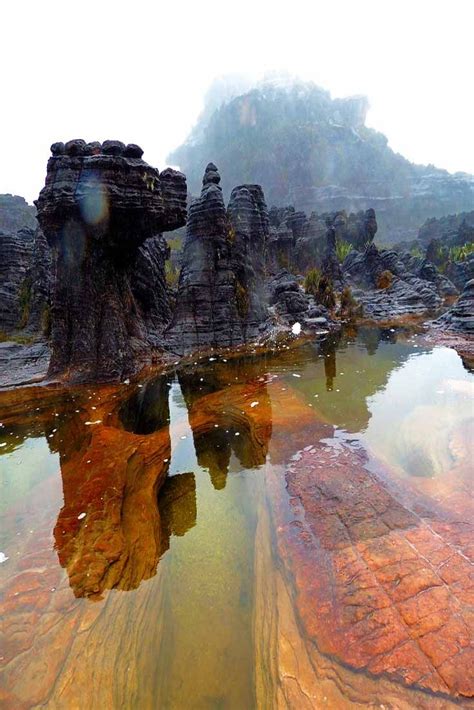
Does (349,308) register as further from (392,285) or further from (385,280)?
(385,280)

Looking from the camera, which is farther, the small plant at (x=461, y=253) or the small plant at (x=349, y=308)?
the small plant at (x=461, y=253)

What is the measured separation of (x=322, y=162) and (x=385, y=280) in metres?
108

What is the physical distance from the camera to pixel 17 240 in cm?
2866

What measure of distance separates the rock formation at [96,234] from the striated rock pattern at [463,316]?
15.7m

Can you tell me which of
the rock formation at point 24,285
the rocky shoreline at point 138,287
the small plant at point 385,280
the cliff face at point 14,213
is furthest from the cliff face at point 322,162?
the rock formation at point 24,285

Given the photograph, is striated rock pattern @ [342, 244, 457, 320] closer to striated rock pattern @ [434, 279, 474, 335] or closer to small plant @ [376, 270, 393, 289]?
small plant @ [376, 270, 393, 289]

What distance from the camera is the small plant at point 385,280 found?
43.4 m

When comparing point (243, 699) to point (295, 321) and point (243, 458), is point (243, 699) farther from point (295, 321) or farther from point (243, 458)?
point (295, 321)

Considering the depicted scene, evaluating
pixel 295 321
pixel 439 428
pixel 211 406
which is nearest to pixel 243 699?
pixel 439 428

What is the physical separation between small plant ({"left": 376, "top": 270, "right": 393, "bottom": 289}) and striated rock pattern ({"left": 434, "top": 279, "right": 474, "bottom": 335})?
2117 centimetres

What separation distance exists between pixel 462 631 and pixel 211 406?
281 inches

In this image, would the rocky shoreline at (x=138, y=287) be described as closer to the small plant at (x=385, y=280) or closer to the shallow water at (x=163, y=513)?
the shallow water at (x=163, y=513)

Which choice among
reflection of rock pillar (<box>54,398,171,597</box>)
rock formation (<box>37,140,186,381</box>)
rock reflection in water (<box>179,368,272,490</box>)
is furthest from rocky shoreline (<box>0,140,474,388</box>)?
reflection of rock pillar (<box>54,398,171,597</box>)

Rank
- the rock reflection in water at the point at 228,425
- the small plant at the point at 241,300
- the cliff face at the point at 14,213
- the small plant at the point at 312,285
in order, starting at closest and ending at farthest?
the rock reflection in water at the point at 228,425
the small plant at the point at 241,300
the small plant at the point at 312,285
the cliff face at the point at 14,213
